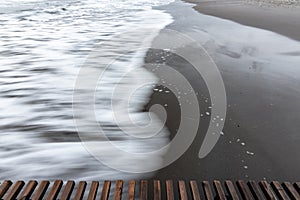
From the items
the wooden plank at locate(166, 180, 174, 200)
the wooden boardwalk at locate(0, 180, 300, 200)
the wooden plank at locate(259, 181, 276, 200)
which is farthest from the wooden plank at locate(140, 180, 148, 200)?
the wooden plank at locate(259, 181, 276, 200)

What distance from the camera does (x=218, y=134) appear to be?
386 centimetres

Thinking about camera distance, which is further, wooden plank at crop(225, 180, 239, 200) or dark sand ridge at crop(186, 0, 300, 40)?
dark sand ridge at crop(186, 0, 300, 40)

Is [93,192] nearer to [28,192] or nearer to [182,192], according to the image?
[28,192]

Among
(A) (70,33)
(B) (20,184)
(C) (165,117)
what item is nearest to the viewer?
(B) (20,184)

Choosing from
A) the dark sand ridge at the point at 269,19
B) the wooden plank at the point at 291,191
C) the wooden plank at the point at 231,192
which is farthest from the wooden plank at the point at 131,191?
the dark sand ridge at the point at 269,19

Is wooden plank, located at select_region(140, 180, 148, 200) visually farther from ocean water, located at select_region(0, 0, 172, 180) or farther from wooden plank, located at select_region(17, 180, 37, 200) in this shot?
wooden plank, located at select_region(17, 180, 37, 200)

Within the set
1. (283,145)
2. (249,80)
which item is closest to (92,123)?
(283,145)

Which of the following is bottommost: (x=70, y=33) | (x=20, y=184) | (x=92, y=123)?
(x=70, y=33)

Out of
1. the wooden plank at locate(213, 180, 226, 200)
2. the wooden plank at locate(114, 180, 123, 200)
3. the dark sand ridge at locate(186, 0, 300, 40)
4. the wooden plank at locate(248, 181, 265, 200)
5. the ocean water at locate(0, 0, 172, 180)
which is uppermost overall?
the wooden plank at locate(213, 180, 226, 200)

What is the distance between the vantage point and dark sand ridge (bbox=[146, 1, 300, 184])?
319 cm

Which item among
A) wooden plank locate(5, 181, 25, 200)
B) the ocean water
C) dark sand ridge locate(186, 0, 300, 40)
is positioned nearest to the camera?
wooden plank locate(5, 181, 25, 200)

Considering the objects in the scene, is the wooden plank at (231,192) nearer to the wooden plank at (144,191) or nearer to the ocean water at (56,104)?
the wooden plank at (144,191)

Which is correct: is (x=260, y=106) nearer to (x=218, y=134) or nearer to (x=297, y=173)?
(x=218, y=134)

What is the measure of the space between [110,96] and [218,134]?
2509 mm
